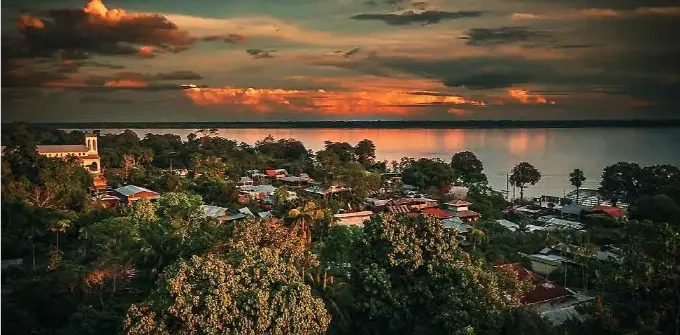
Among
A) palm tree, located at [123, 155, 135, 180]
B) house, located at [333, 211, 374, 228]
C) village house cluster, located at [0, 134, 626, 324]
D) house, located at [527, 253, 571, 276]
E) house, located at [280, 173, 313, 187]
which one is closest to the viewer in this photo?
village house cluster, located at [0, 134, 626, 324]

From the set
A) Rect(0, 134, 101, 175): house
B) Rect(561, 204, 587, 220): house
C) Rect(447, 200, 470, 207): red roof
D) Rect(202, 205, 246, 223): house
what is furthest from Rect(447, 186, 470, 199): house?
Rect(0, 134, 101, 175): house

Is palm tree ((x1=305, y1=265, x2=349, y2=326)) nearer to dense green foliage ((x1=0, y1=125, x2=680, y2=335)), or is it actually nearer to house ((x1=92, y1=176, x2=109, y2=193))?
dense green foliage ((x1=0, y1=125, x2=680, y2=335))

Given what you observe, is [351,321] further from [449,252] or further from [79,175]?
[79,175]

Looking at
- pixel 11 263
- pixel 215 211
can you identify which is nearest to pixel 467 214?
pixel 215 211

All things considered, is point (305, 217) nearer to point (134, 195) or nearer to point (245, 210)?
point (245, 210)

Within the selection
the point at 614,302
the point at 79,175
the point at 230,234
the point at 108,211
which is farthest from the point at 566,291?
the point at 79,175
